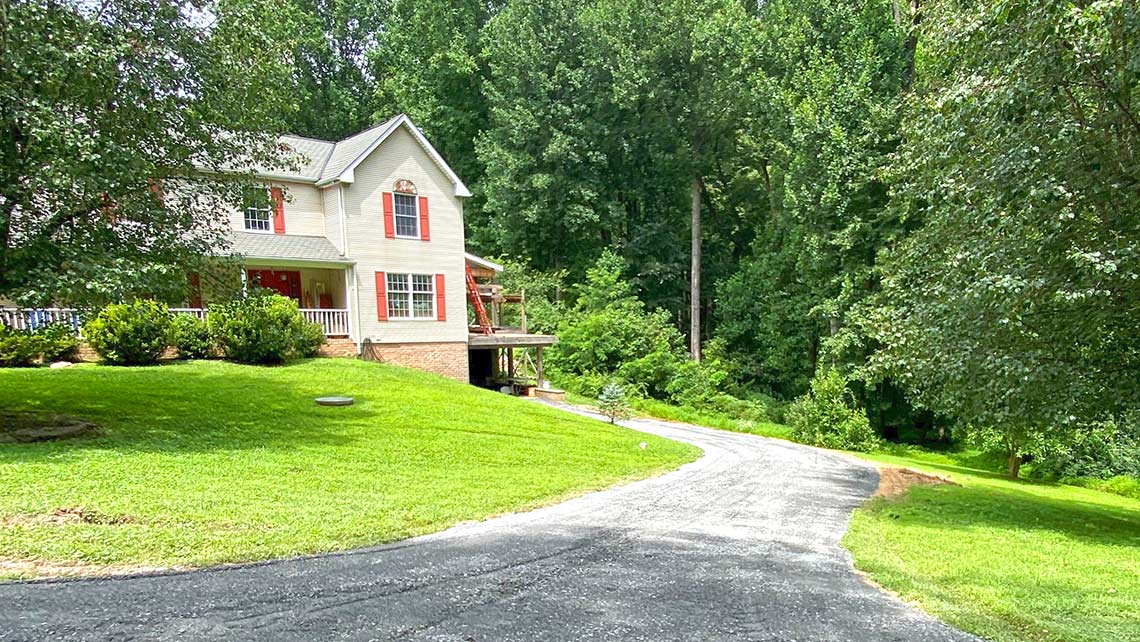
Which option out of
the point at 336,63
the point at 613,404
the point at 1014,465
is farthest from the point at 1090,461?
the point at 336,63

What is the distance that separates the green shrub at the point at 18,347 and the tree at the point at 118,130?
634 centimetres

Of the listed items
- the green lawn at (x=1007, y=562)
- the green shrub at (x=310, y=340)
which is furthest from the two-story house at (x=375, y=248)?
the green lawn at (x=1007, y=562)

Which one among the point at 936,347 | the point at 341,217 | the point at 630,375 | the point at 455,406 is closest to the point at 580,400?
the point at 630,375

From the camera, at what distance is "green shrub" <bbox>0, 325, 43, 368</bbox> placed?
13.3 metres

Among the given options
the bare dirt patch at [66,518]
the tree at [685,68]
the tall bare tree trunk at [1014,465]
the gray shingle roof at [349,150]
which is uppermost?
the tree at [685,68]

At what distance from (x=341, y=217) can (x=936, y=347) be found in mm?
16464

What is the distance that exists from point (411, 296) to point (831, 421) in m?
14.8

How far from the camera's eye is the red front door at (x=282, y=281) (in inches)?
775

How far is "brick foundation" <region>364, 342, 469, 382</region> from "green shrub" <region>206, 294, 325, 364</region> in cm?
297

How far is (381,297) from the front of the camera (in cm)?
1950

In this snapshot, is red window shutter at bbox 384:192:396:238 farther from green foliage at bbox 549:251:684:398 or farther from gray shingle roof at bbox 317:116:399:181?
green foliage at bbox 549:251:684:398

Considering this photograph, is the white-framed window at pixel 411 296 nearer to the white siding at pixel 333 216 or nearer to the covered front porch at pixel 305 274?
the covered front porch at pixel 305 274

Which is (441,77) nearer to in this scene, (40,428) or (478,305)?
(478,305)

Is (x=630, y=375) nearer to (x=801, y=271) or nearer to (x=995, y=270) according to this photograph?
(x=801, y=271)
